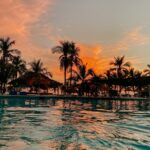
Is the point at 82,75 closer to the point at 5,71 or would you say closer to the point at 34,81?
the point at 34,81

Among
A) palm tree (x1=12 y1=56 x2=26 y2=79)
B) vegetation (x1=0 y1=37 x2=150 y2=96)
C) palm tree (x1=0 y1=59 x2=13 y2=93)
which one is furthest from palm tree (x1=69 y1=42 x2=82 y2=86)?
palm tree (x1=0 y1=59 x2=13 y2=93)

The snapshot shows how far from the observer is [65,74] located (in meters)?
46.6

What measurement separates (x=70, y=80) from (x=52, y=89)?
6232 mm

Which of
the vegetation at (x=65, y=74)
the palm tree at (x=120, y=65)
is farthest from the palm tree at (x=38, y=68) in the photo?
the palm tree at (x=120, y=65)

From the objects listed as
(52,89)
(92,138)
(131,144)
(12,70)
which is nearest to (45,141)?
(92,138)

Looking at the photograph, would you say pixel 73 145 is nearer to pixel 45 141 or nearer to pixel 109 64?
pixel 45 141

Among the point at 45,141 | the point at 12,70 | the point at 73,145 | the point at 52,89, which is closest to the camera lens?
the point at 73,145

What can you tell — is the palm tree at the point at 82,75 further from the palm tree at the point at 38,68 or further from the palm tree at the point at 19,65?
the palm tree at the point at 19,65

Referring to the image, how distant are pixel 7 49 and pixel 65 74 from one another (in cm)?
869

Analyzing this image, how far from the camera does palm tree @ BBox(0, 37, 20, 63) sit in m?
43.5

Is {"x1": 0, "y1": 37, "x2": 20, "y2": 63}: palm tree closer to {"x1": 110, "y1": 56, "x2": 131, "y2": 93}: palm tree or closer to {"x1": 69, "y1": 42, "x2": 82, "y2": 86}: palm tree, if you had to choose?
{"x1": 69, "y1": 42, "x2": 82, "y2": 86}: palm tree

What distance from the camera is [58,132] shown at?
9844mm

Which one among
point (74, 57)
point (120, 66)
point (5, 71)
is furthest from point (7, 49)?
point (120, 66)

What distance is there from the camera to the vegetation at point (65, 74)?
44219mm
